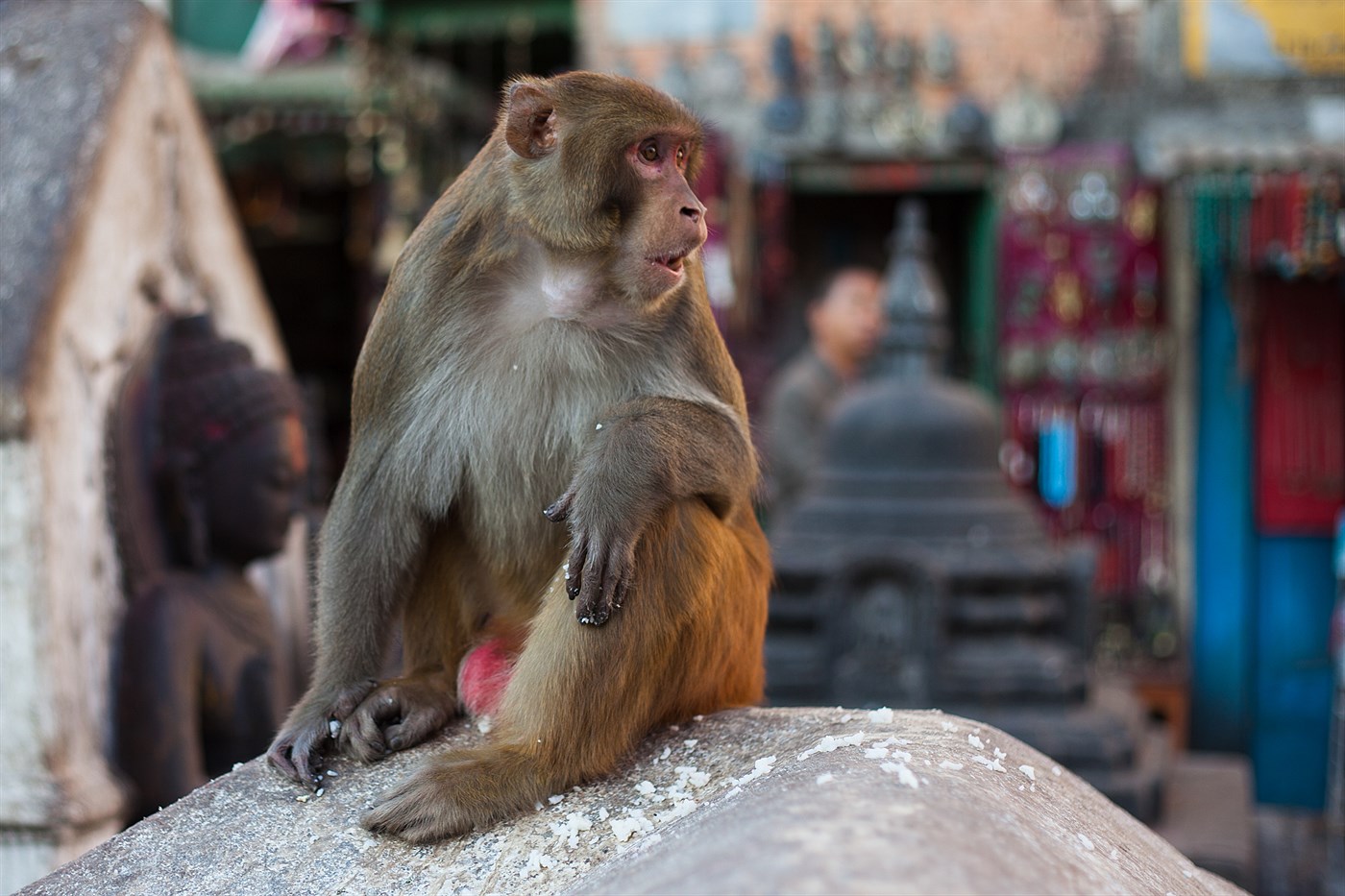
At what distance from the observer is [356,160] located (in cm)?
816

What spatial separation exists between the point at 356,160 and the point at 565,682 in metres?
6.58

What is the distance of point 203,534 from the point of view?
10.7 feet

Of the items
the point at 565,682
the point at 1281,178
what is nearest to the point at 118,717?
the point at 565,682

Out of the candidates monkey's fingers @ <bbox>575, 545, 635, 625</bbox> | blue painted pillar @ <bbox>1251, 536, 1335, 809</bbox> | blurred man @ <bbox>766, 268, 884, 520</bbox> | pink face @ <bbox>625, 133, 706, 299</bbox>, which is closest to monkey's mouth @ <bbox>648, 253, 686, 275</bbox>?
pink face @ <bbox>625, 133, 706, 299</bbox>

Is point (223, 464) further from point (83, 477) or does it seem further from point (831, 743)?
point (831, 743)

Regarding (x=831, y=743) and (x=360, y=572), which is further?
(x=360, y=572)

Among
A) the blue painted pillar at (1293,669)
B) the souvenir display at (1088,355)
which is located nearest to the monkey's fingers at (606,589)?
the souvenir display at (1088,355)

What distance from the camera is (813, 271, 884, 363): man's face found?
277 inches

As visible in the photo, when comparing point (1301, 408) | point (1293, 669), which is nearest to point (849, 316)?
point (1301, 408)

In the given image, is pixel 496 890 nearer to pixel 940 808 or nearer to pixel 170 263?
pixel 940 808

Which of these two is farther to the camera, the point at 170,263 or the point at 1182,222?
the point at 1182,222

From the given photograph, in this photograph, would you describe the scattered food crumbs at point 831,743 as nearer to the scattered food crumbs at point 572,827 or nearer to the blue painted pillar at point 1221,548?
the scattered food crumbs at point 572,827

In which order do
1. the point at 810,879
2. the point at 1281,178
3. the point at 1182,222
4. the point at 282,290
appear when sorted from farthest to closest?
the point at 282,290, the point at 1182,222, the point at 1281,178, the point at 810,879

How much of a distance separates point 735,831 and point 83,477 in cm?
194
